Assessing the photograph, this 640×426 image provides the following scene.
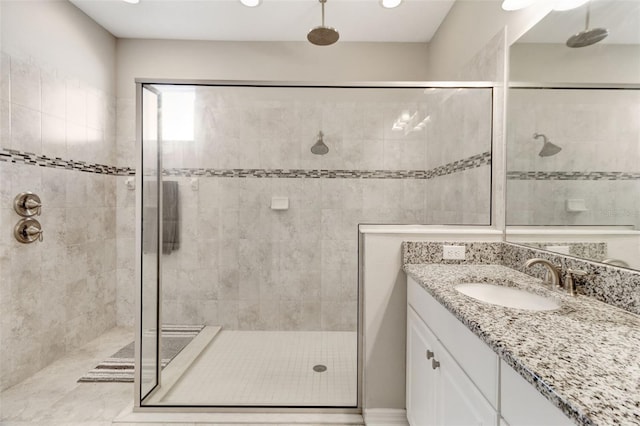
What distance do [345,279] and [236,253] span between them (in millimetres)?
781

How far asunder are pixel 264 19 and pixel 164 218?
1858mm

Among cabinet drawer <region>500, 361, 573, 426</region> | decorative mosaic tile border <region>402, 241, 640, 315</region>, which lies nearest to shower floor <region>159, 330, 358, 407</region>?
decorative mosaic tile border <region>402, 241, 640, 315</region>

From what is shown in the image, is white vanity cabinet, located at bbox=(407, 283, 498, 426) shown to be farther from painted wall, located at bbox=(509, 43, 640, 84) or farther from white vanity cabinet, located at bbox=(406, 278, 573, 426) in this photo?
painted wall, located at bbox=(509, 43, 640, 84)

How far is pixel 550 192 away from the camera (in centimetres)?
140

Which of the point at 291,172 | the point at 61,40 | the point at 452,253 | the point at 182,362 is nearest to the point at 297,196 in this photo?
the point at 291,172

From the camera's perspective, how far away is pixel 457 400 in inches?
39.9

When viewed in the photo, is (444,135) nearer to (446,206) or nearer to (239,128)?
(446,206)

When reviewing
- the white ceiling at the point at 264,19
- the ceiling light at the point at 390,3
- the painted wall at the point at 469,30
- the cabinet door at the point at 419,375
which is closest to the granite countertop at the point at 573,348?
the cabinet door at the point at 419,375

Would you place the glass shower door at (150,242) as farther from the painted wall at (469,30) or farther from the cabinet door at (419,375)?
the painted wall at (469,30)

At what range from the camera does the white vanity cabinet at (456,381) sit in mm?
685

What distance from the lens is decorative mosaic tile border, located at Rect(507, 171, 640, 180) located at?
1.05 meters

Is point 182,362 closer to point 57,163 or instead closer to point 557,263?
point 57,163

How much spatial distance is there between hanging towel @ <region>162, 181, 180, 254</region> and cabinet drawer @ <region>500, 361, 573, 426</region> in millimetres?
1793

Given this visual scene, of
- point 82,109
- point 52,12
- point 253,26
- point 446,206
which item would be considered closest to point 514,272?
point 446,206
